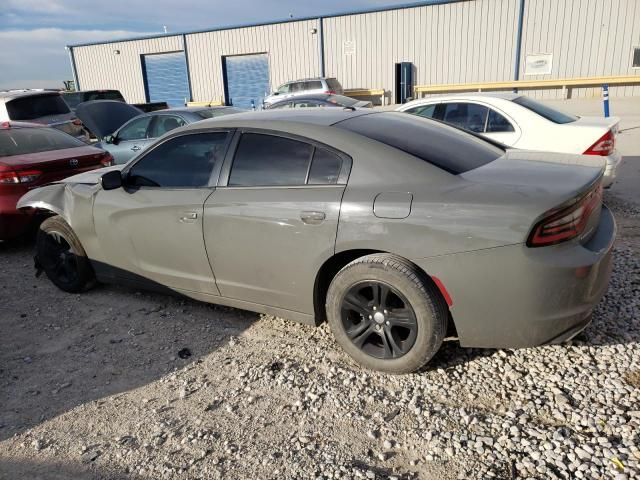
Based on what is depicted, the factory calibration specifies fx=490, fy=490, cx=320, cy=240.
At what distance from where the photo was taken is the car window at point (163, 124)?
26.3 ft

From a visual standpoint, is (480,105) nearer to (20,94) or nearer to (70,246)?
(70,246)

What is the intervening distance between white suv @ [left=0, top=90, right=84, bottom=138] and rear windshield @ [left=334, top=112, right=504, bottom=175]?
396 inches

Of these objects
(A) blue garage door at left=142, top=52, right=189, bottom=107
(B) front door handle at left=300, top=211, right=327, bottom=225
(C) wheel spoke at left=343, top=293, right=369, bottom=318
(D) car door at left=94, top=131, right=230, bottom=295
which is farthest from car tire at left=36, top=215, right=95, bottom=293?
(A) blue garage door at left=142, top=52, right=189, bottom=107

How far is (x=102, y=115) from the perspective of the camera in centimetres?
1027

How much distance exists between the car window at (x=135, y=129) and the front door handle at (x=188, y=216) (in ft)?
17.7

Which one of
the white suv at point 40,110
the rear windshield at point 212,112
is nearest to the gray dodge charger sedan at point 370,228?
the rear windshield at point 212,112

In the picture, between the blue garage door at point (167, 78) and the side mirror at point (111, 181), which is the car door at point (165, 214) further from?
the blue garage door at point (167, 78)

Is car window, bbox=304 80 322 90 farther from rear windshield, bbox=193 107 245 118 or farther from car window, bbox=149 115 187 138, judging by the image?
car window, bbox=149 115 187 138

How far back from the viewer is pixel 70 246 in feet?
14.7

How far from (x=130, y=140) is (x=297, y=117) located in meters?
6.00

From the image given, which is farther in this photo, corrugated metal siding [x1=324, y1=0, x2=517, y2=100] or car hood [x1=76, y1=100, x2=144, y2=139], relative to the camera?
corrugated metal siding [x1=324, y1=0, x2=517, y2=100]

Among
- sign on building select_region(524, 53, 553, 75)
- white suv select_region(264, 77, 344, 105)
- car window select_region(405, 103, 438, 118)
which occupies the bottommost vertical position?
car window select_region(405, 103, 438, 118)

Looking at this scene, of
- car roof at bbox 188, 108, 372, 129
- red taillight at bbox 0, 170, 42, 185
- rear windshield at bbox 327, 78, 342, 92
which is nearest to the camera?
car roof at bbox 188, 108, 372, 129

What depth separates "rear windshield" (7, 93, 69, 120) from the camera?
11234 millimetres
